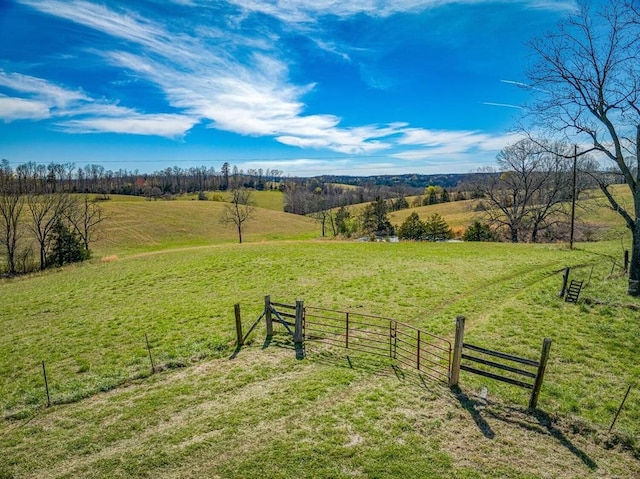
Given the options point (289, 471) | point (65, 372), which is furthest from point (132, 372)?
point (289, 471)

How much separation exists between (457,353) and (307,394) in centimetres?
452

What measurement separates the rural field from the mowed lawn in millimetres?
50

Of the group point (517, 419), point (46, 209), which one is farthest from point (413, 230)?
point (46, 209)

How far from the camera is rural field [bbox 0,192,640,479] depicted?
7.61m

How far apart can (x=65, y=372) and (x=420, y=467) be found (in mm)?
12879

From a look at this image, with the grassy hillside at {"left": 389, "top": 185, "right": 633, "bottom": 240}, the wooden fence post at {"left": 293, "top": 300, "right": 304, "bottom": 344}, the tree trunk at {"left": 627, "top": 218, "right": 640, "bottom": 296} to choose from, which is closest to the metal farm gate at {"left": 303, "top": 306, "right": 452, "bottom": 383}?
the wooden fence post at {"left": 293, "top": 300, "right": 304, "bottom": 344}

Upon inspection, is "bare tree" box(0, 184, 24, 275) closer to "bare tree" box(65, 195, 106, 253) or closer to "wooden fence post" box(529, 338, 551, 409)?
"bare tree" box(65, 195, 106, 253)

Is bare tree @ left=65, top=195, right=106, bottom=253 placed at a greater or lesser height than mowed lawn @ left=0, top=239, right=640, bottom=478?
greater

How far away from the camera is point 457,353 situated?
10047 millimetres

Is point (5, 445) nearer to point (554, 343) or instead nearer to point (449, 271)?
point (554, 343)

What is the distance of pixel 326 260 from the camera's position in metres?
31.4

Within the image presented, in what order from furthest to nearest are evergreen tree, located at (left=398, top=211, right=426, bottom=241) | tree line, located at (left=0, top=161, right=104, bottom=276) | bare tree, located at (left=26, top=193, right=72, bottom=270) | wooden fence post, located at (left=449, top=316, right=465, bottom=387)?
evergreen tree, located at (left=398, top=211, right=426, bottom=241), bare tree, located at (left=26, top=193, right=72, bottom=270), tree line, located at (left=0, top=161, right=104, bottom=276), wooden fence post, located at (left=449, top=316, right=465, bottom=387)

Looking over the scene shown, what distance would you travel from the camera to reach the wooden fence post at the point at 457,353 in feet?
32.0

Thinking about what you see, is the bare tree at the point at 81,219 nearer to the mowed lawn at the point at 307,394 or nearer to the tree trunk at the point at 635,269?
the mowed lawn at the point at 307,394
